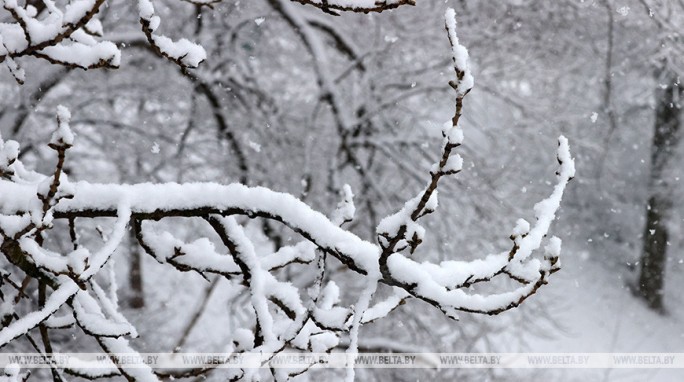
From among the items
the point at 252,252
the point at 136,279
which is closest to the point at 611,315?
the point at 136,279

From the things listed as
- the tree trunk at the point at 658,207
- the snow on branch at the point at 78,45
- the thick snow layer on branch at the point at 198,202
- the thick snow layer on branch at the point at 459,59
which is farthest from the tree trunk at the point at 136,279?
the tree trunk at the point at 658,207

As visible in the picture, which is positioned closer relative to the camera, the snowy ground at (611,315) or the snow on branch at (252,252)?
the snow on branch at (252,252)

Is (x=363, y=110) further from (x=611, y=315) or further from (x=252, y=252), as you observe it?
(x=611, y=315)

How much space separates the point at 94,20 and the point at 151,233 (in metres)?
0.76

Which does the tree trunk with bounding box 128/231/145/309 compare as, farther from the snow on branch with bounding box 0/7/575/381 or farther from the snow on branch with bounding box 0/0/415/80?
the snow on branch with bounding box 0/0/415/80

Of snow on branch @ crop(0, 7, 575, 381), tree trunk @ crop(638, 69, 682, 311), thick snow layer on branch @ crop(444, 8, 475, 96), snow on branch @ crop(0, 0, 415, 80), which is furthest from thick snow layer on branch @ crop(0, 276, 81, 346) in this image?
tree trunk @ crop(638, 69, 682, 311)

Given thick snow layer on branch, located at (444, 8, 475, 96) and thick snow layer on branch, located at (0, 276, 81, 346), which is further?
thick snow layer on branch, located at (0, 276, 81, 346)

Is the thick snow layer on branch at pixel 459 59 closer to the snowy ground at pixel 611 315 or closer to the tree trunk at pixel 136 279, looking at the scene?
the tree trunk at pixel 136 279

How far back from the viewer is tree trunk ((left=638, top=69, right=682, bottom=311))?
15.2m

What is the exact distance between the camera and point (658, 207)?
52.2 feet

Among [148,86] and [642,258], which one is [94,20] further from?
[642,258]

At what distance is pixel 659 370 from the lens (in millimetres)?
13812

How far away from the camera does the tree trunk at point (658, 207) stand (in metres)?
15.2

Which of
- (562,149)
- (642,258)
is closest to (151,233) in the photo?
(562,149)
